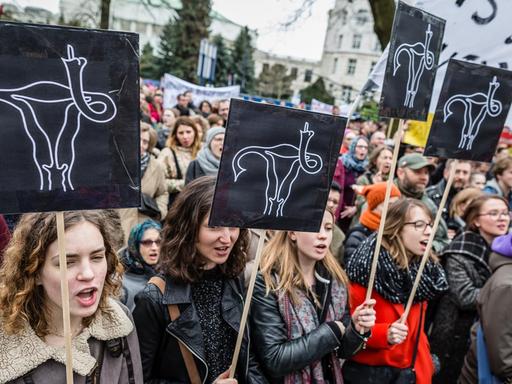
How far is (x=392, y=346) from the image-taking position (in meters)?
2.74

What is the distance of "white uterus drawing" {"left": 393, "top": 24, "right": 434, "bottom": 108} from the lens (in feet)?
8.39

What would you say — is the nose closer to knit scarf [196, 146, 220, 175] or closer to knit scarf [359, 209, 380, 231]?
knit scarf [359, 209, 380, 231]

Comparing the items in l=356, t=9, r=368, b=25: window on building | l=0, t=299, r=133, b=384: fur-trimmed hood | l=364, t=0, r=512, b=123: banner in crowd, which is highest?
l=356, t=9, r=368, b=25: window on building

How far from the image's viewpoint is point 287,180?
206cm

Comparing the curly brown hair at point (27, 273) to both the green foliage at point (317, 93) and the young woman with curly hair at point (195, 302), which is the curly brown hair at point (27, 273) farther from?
the green foliage at point (317, 93)

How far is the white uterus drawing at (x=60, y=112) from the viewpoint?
4.80 feet

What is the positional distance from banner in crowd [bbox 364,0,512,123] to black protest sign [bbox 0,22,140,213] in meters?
2.86

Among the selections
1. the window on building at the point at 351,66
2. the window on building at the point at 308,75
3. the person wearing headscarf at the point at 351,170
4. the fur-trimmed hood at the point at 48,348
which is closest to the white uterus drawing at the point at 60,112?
the fur-trimmed hood at the point at 48,348

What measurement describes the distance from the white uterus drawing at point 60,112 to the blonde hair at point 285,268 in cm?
112

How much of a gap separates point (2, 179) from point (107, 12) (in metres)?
7.44

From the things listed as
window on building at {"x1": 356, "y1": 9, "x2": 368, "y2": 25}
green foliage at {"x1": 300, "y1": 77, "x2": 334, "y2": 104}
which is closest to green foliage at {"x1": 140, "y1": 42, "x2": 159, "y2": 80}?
green foliage at {"x1": 300, "y1": 77, "x2": 334, "y2": 104}

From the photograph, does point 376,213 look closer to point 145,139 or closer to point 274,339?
point 274,339

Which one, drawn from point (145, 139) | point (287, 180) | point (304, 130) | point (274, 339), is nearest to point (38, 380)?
point (274, 339)

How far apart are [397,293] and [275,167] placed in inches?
50.4
